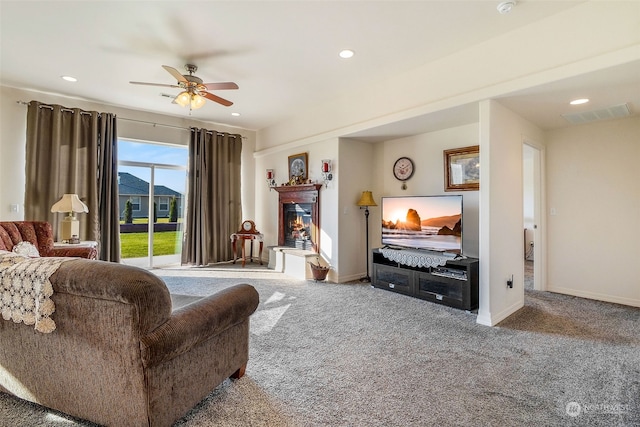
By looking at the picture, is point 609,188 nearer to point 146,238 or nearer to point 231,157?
point 231,157

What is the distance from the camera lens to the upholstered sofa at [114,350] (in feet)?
4.58

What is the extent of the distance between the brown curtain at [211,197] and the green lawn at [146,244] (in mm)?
313

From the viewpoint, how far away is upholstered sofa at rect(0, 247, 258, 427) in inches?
55.0

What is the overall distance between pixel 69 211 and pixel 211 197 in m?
2.28

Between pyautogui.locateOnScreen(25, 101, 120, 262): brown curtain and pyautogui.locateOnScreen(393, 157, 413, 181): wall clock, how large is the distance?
14.6 ft

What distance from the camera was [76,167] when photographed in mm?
4727

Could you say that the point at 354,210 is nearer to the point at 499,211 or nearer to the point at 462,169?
the point at 462,169

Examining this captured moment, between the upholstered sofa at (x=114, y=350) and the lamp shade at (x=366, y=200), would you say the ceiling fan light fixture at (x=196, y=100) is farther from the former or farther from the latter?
the lamp shade at (x=366, y=200)

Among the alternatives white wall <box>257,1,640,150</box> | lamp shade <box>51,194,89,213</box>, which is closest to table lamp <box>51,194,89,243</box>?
lamp shade <box>51,194,89,213</box>

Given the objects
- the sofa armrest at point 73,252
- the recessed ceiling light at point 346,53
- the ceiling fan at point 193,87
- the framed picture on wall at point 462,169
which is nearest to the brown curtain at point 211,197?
the sofa armrest at point 73,252

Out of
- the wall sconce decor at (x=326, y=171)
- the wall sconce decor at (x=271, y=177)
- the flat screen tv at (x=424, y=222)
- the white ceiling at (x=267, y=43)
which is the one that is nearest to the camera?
the white ceiling at (x=267, y=43)

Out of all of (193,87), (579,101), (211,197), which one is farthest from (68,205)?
(579,101)

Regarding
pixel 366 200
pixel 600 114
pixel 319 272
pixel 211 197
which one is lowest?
pixel 319 272

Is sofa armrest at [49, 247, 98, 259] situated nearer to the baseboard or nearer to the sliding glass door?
the sliding glass door
